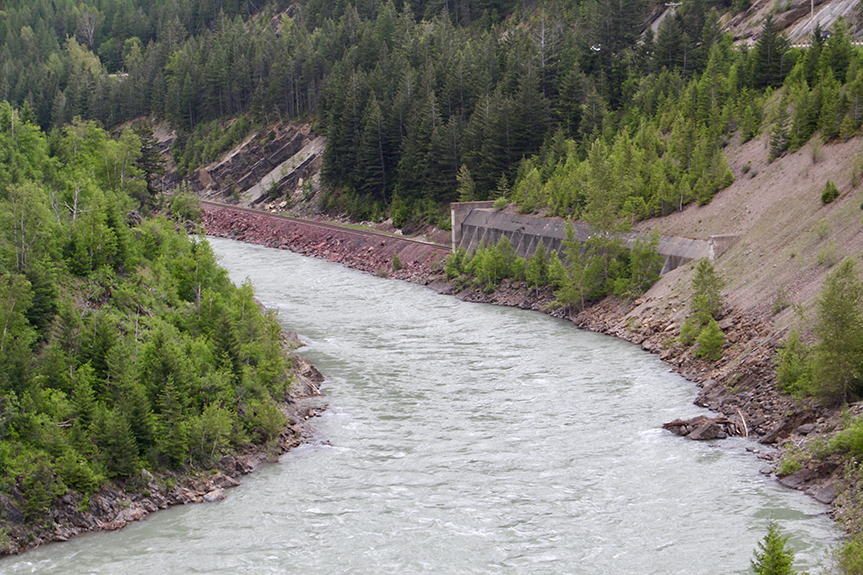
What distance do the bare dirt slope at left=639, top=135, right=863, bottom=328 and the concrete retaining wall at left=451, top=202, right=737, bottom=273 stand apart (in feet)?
4.06

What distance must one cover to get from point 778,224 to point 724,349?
13.5m

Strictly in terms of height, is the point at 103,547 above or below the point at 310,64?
below

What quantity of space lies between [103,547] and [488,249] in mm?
53430

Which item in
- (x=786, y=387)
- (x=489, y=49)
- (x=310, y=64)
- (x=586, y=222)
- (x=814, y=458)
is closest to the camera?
(x=814, y=458)

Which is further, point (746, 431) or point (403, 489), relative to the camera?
point (746, 431)

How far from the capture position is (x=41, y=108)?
191 meters

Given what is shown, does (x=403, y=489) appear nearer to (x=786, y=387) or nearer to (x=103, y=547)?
(x=103, y=547)

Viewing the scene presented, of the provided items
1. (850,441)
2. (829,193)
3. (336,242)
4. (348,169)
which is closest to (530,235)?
(829,193)

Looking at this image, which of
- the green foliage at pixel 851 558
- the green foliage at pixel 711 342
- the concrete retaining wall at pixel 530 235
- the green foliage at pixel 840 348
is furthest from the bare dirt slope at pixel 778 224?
the green foliage at pixel 851 558

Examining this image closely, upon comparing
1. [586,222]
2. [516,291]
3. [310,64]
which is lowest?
[516,291]

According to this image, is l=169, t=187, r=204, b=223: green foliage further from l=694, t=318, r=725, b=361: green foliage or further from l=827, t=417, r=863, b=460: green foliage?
l=827, t=417, r=863, b=460: green foliage

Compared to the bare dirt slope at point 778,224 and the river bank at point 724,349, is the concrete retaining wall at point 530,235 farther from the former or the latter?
the river bank at point 724,349

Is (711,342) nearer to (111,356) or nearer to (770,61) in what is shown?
(111,356)

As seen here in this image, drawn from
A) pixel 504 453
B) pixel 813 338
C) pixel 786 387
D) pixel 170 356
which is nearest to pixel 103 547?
pixel 170 356
